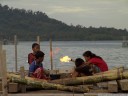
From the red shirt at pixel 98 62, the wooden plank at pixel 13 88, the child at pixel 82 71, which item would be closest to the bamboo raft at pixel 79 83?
the wooden plank at pixel 13 88

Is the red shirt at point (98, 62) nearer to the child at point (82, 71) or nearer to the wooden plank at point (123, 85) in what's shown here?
the child at point (82, 71)

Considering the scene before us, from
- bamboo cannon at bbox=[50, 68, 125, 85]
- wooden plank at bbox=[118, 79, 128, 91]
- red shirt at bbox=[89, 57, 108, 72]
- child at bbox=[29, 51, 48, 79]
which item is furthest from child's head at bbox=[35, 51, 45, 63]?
wooden plank at bbox=[118, 79, 128, 91]

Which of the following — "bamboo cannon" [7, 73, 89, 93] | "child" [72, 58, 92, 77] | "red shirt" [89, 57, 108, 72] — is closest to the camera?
"bamboo cannon" [7, 73, 89, 93]

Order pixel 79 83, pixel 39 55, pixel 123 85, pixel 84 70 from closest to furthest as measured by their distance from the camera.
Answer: pixel 123 85 → pixel 79 83 → pixel 39 55 → pixel 84 70

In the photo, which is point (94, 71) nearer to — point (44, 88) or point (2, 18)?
point (44, 88)

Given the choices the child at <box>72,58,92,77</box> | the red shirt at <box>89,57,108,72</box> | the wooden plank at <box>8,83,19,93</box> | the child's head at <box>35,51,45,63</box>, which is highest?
the child's head at <box>35,51,45,63</box>

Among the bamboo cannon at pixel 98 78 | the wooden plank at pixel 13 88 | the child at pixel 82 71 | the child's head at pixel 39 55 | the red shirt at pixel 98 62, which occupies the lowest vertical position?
the wooden plank at pixel 13 88

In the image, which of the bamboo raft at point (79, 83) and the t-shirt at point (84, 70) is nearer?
the bamboo raft at point (79, 83)

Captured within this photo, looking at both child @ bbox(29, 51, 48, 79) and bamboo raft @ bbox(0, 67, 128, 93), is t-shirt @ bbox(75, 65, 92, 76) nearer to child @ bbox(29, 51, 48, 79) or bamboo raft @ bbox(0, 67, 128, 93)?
bamboo raft @ bbox(0, 67, 128, 93)

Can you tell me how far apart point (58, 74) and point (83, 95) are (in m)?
4.12

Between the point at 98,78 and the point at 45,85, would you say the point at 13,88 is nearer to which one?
the point at 45,85

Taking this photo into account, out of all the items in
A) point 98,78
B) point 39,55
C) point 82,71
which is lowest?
point 98,78

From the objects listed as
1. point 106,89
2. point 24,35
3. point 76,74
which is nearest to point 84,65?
point 76,74

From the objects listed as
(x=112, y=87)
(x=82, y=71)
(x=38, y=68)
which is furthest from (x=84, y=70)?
(x=112, y=87)
